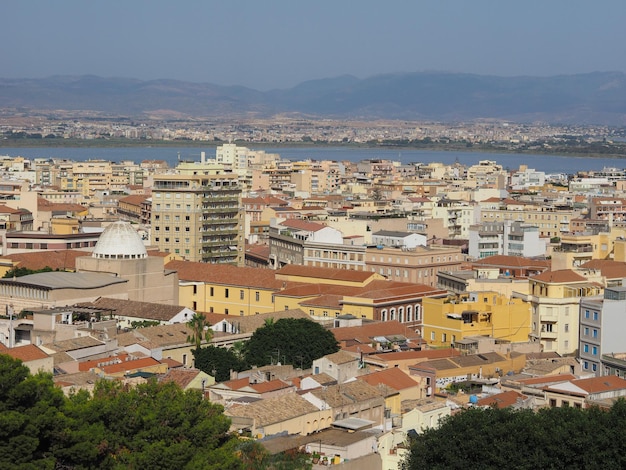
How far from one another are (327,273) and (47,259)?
876 cm

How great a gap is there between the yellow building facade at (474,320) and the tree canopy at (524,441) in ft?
45.1

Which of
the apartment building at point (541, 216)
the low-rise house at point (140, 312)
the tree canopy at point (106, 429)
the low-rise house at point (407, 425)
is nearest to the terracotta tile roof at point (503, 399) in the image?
the low-rise house at point (407, 425)

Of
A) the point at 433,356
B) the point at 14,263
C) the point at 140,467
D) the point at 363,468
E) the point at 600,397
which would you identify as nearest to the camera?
the point at 140,467

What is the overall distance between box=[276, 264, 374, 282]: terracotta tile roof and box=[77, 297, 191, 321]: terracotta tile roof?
789cm

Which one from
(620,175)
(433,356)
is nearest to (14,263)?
(433,356)

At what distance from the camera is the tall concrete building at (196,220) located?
55.7 meters

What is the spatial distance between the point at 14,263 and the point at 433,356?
17.5 m

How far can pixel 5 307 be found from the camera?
1490 inches

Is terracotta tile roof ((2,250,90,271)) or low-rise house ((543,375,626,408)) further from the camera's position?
terracotta tile roof ((2,250,90,271))

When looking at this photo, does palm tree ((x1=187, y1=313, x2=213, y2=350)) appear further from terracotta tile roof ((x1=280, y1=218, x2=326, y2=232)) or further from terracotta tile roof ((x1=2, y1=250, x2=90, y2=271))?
terracotta tile roof ((x1=280, y1=218, x2=326, y2=232))

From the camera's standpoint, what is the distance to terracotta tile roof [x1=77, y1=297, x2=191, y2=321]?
3638 centimetres

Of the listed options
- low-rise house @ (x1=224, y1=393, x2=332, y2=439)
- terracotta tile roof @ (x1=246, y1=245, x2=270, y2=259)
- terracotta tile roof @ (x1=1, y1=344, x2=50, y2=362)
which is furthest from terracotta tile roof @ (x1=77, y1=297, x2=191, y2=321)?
terracotta tile roof @ (x1=246, y1=245, x2=270, y2=259)

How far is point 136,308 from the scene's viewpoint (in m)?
37.1

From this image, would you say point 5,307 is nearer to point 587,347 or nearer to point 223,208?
point 587,347
